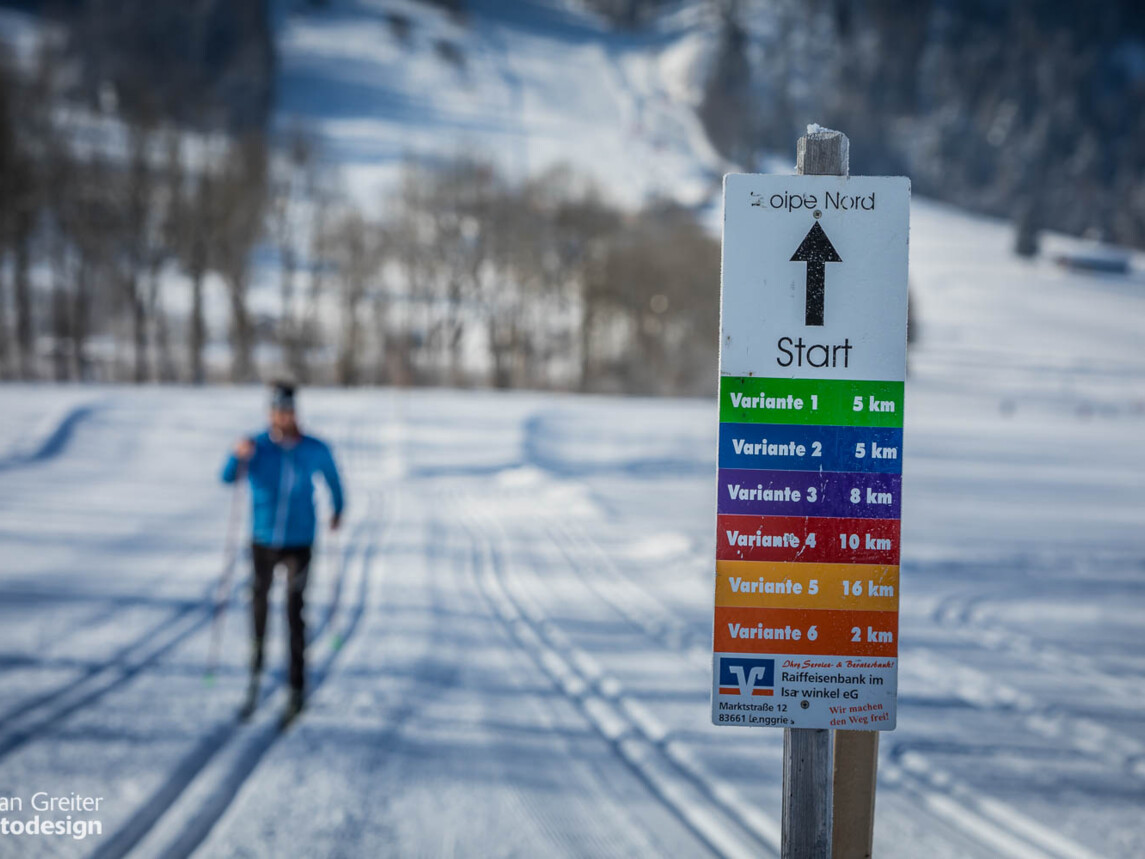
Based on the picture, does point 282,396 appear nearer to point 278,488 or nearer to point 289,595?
point 278,488

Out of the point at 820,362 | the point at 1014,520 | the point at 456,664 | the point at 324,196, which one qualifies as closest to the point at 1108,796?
the point at 820,362

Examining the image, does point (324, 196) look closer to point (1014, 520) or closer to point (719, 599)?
point (1014, 520)

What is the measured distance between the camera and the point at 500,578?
9.07 m

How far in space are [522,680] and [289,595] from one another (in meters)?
1.78

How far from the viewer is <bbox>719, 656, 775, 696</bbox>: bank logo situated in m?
2.34

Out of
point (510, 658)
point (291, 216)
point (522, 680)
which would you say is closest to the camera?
point (522, 680)

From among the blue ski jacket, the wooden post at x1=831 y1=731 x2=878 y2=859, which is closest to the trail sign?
the wooden post at x1=831 y1=731 x2=878 y2=859

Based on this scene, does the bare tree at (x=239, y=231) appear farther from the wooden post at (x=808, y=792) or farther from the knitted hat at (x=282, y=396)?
the wooden post at (x=808, y=792)

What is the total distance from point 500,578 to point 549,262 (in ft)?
114

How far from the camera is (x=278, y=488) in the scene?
5.48 meters

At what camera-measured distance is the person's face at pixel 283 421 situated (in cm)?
550

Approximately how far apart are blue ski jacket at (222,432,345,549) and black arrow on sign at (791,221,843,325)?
408 cm

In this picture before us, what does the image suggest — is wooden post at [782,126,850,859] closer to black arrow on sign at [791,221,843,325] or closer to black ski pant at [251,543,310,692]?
black arrow on sign at [791,221,843,325]

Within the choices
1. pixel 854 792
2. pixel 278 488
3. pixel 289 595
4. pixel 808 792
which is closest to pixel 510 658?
pixel 289 595
